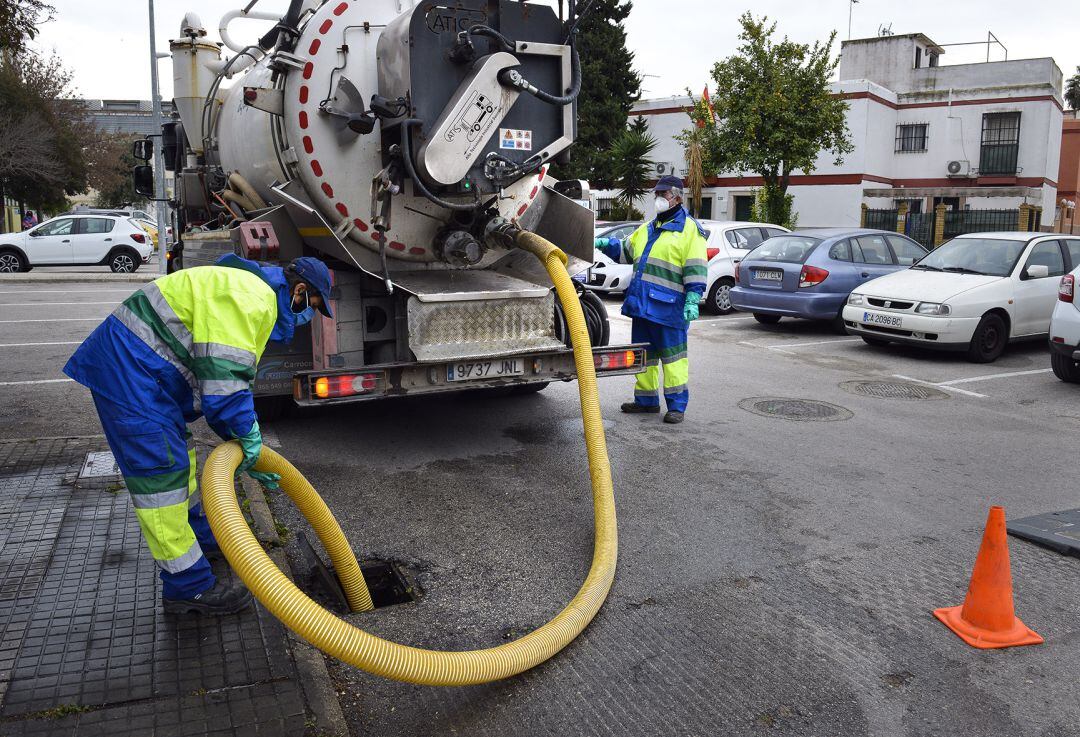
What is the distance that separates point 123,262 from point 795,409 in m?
19.3

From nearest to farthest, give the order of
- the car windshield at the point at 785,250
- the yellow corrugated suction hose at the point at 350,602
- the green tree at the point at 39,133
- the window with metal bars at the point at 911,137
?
1. the yellow corrugated suction hose at the point at 350,602
2. the car windshield at the point at 785,250
3. the green tree at the point at 39,133
4. the window with metal bars at the point at 911,137

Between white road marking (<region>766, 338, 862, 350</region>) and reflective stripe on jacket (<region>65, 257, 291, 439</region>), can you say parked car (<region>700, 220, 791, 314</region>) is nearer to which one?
white road marking (<region>766, 338, 862, 350</region>)

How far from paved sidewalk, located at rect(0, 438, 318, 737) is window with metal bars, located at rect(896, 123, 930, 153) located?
34.4 m

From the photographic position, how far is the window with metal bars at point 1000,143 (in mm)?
31969

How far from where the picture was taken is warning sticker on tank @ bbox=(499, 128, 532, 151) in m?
5.55

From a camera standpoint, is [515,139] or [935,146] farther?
[935,146]

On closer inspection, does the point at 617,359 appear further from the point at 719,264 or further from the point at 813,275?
the point at 719,264

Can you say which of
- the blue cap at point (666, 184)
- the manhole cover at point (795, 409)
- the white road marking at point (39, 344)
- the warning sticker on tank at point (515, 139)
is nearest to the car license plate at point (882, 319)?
the manhole cover at point (795, 409)

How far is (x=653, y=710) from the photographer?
10.2 feet

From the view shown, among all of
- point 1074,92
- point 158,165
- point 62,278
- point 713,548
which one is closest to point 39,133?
point 158,165

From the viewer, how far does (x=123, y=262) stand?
22141 millimetres

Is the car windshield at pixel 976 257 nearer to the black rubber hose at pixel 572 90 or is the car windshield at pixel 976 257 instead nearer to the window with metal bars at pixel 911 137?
the black rubber hose at pixel 572 90

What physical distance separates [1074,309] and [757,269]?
4.50m

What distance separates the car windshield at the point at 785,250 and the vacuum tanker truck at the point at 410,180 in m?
6.72
